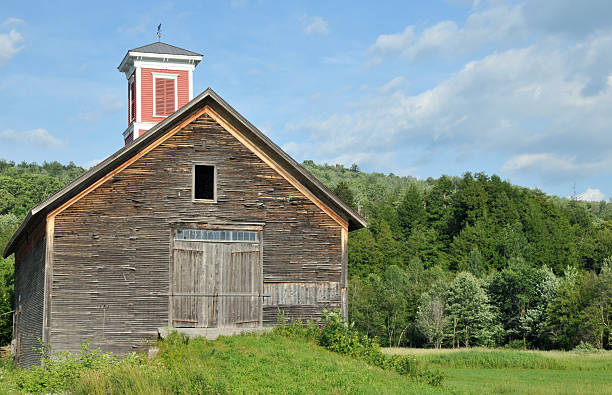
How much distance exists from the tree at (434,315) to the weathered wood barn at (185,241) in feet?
184

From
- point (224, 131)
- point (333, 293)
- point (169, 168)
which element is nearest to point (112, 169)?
point (169, 168)

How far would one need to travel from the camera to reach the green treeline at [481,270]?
7125 centimetres

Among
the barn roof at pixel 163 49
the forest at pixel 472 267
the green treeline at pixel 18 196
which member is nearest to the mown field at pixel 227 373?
the barn roof at pixel 163 49

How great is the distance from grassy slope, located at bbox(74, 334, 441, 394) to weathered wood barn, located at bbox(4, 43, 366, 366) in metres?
1.95

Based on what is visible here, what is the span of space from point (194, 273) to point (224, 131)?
15.5 ft

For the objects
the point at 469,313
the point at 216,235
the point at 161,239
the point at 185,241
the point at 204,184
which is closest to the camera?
the point at 161,239

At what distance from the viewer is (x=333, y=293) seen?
24875 millimetres

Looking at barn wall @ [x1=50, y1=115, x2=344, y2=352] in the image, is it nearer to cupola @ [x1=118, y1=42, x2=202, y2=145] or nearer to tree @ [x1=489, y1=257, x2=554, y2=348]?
cupola @ [x1=118, y1=42, x2=202, y2=145]

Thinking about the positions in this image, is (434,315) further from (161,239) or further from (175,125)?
(175,125)

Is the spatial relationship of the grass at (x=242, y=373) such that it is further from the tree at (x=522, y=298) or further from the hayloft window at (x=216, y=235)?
the tree at (x=522, y=298)

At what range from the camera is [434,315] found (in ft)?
261

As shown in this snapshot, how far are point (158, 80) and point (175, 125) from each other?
10.3 m

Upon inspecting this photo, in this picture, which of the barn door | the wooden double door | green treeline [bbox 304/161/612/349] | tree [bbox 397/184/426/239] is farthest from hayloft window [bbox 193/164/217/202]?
tree [bbox 397/184/426/239]

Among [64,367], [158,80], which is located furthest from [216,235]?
[158,80]
